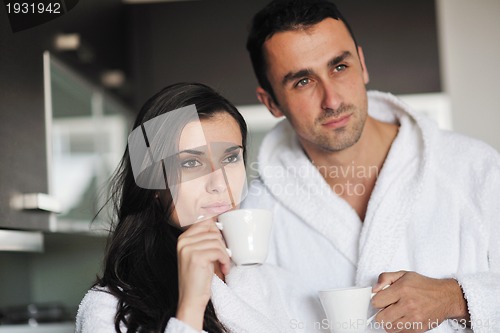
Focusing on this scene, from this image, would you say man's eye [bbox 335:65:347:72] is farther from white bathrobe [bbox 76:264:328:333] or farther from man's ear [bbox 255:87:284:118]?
white bathrobe [bbox 76:264:328:333]

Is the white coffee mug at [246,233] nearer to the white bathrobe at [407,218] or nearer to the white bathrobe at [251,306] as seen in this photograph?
the white bathrobe at [251,306]

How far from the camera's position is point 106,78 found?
7.85 ft

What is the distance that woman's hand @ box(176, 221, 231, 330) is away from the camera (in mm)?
948

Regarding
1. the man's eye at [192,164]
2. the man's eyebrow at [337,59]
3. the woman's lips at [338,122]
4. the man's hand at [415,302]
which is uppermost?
the man's eyebrow at [337,59]

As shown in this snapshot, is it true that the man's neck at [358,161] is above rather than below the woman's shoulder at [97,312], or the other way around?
above

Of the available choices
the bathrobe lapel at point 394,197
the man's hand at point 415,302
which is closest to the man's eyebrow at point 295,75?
the bathrobe lapel at point 394,197

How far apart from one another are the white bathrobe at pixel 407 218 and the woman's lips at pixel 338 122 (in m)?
0.13

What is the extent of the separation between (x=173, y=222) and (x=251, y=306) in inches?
8.0

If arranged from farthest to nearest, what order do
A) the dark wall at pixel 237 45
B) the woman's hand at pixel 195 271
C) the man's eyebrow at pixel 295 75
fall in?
the dark wall at pixel 237 45, the man's eyebrow at pixel 295 75, the woman's hand at pixel 195 271

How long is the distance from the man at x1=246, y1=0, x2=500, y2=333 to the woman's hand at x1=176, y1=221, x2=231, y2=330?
1.39 feet

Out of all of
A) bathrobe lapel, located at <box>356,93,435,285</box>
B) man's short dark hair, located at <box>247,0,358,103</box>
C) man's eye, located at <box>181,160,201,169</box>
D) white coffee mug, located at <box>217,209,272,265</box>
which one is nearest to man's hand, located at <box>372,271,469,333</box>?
bathrobe lapel, located at <box>356,93,435,285</box>

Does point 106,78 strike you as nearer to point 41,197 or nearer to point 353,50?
point 41,197

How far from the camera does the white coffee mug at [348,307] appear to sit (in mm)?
1050

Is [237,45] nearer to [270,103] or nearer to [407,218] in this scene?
[270,103]
